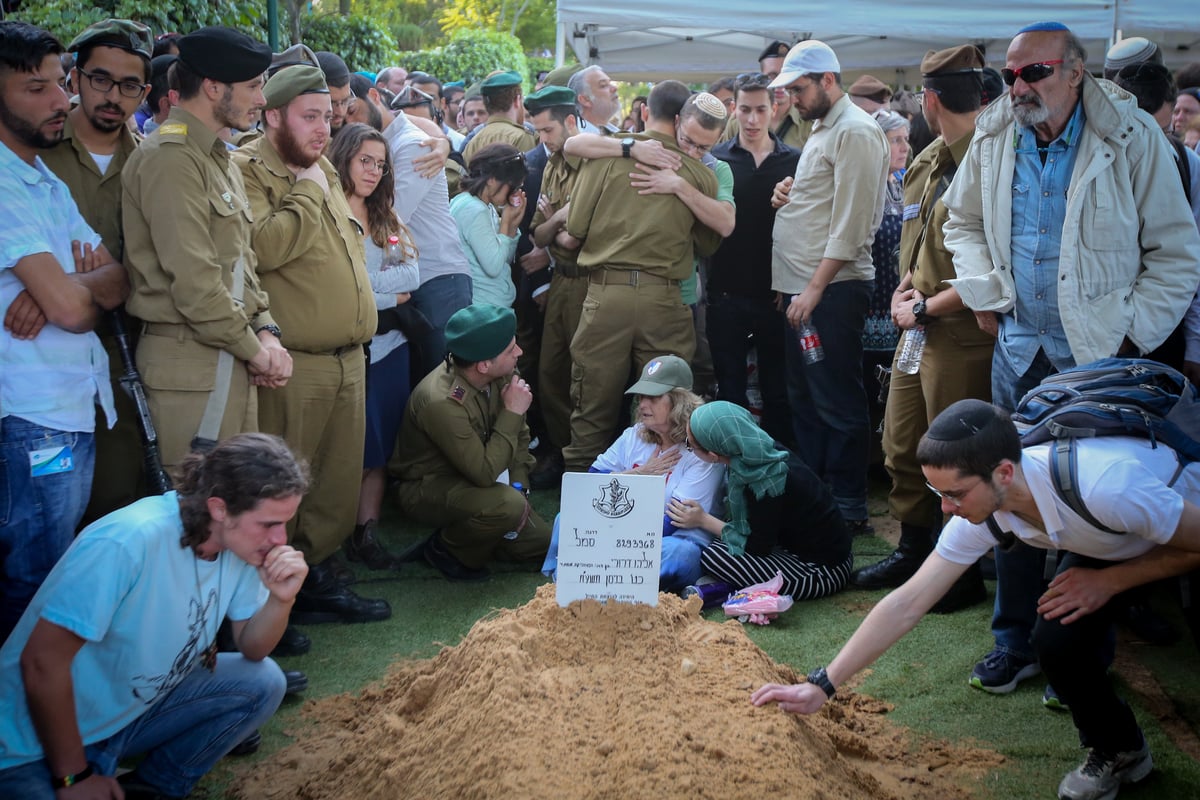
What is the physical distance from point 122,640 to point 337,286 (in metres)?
1.83

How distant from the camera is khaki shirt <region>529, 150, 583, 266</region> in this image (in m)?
5.98

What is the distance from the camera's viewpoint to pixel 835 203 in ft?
17.4

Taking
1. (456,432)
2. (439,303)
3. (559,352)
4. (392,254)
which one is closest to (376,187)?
(392,254)

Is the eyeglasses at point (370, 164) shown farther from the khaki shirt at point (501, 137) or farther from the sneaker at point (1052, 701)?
the sneaker at point (1052, 701)

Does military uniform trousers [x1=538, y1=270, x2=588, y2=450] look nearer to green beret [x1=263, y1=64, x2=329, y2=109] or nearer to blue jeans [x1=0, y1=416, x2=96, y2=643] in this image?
green beret [x1=263, y1=64, x2=329, y2=109]

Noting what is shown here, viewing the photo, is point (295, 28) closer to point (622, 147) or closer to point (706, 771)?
point (622, 147)

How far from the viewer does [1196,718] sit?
11.7 ft

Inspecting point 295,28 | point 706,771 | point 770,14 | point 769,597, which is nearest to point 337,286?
point 769,597

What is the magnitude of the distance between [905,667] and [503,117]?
453 cm

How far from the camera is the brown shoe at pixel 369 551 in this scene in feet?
16.4

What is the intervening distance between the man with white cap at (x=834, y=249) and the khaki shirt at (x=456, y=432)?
5.31ft

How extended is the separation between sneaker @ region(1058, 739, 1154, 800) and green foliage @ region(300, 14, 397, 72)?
11.5 m

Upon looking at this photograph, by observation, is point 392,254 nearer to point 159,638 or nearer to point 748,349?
point 748,349

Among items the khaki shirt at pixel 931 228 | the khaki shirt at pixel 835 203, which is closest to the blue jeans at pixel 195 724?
the khaki shirt at pixel 931 228
